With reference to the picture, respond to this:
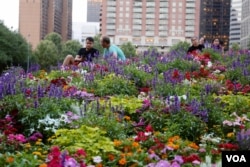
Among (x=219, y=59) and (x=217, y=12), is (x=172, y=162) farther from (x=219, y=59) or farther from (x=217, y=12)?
(x=217, y=12)

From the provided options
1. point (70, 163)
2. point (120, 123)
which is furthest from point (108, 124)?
point (70, 163)

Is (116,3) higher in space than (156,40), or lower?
higher

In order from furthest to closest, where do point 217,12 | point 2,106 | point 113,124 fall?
1. point 217,12
2. point 2,106
3. point 113,124

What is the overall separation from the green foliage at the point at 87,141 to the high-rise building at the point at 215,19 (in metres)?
156

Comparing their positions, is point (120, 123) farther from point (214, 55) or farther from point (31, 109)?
point (214, 55)

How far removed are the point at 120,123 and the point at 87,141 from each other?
1038 millimetres

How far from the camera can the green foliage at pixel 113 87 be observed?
8.70 m

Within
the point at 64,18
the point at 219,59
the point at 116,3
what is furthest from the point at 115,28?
the point at 219,59

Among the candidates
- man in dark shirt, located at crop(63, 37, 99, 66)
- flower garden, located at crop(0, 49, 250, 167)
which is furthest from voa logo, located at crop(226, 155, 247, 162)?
man in dark shirt, located at crop(63, 37, 99, 66)

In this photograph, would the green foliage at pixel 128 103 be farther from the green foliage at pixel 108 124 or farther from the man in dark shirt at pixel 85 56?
the man in dark shirt at pixel 85 56

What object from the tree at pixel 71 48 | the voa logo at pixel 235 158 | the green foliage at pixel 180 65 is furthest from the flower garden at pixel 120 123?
the tree at pixel 71 48

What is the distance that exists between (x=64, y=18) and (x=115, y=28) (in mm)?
65612

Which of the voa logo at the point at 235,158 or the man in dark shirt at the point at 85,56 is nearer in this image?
the voa logo at the point at 235,158

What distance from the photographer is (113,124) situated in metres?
6.03
